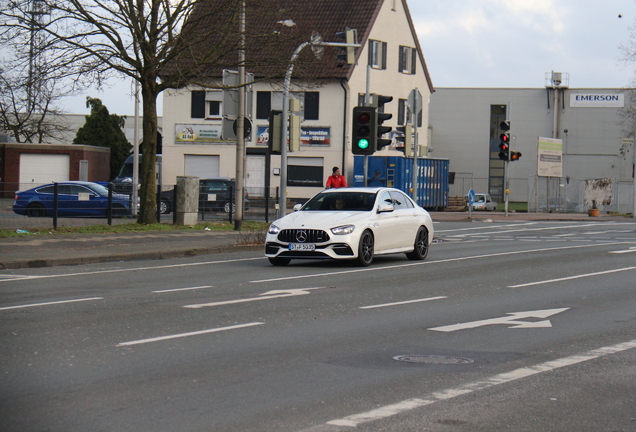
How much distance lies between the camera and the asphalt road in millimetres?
5934

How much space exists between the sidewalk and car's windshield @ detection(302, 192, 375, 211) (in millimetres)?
3550

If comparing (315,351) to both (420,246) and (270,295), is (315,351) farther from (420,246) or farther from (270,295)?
(420,246)

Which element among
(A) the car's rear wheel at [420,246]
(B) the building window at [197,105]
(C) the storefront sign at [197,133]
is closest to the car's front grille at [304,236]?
(A) the car's rear wheel at [420,246]

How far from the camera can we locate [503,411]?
6.10m

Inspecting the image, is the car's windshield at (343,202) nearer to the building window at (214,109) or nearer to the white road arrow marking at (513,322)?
the white road arrow marking at (513,322)

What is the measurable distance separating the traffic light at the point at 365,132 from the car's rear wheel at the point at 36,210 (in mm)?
8719

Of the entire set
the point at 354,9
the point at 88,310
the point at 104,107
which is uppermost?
the point at 354,9

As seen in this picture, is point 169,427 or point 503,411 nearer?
point 169,427

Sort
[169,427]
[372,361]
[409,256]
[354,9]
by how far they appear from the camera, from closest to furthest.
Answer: [169,427] < [372,361] < [409,256] < [354,9]

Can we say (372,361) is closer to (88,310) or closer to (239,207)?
(88,310)

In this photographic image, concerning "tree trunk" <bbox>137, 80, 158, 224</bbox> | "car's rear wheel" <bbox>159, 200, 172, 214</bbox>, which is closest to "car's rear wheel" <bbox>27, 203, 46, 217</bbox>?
"tree trunk" <bbox>137, 80, 158, 224</bbox>

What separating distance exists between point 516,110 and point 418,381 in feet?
237

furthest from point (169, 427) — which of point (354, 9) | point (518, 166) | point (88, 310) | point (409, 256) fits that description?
point (518, 166)

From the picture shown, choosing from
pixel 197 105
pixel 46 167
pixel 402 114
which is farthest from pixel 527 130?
pixel 46 167
